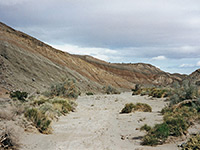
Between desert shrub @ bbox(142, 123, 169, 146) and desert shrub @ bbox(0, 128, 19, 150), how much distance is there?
4.26 metres

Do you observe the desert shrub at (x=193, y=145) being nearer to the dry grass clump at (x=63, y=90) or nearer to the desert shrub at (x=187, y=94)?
the desert shrub at (x=187, y=94)

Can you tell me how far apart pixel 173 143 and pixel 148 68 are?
5597 inches

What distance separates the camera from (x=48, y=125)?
9586 mm

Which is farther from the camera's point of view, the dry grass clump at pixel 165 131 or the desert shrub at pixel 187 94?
the desert shrub at pixel 187 94

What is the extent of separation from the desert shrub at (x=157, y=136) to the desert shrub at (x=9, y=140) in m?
4.26

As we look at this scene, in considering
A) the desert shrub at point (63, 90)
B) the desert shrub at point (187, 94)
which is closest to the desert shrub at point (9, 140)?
the desert shrub at point (187, 94)

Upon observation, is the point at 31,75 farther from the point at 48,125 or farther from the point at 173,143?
the point at 173,143

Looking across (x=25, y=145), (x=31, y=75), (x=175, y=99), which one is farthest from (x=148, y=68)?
(x=25, y=145)

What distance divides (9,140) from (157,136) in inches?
193

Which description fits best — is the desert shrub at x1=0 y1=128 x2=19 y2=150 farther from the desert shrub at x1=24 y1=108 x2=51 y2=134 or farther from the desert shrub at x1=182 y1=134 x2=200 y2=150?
the desert shrub at x1=182 y1=134 x2=200 y2=150

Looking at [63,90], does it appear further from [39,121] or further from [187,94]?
[39,121]

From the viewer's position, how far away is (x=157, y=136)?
24.7 ft

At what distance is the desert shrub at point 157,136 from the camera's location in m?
7.31

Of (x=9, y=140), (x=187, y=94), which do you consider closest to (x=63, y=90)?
(x=187, y=94)
